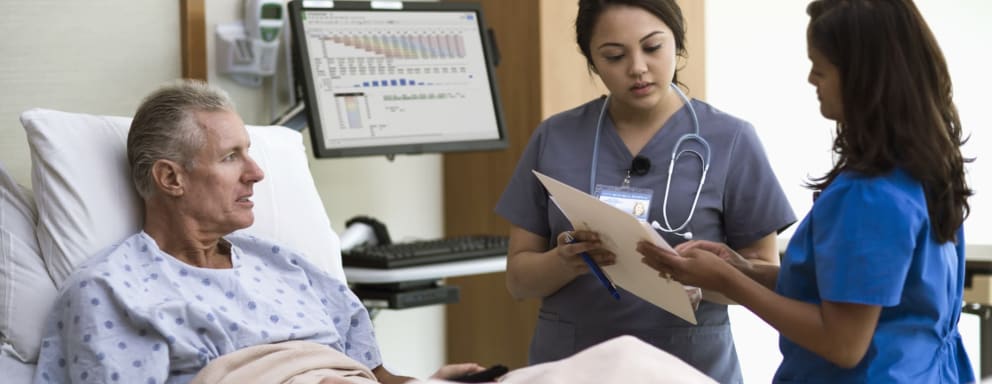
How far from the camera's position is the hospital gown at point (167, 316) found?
5.50ft

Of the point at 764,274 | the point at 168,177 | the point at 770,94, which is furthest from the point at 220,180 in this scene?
the point at 770,94

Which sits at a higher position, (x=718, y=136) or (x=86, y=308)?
(x=718, y=136)

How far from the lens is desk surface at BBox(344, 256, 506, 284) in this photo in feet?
8.38

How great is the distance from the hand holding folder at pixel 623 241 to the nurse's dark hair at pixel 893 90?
327mm

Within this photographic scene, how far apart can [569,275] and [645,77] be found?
348 millimetres

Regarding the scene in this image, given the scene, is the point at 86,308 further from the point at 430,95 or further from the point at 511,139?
the point at 511,139

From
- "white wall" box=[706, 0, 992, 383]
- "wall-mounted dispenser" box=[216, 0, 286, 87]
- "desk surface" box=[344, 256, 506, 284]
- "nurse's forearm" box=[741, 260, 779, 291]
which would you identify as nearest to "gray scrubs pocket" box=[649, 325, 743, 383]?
"nurse's forearm" box=[741, 260, 779, 291]

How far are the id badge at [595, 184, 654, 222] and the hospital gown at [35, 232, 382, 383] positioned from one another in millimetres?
504

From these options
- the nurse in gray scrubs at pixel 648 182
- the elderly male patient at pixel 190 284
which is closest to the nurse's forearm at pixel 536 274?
the nurse in gray scrubs at pixel 648 182

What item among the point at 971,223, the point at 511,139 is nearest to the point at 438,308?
the point at 511,139

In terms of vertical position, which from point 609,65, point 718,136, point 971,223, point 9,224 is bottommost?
point 971,223

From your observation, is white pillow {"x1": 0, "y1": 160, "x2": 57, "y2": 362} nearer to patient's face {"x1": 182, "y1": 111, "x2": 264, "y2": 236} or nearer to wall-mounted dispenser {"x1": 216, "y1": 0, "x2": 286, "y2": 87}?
patient's face {"x1": 182, "y1": 111, "x2": 264, "y2": 236}

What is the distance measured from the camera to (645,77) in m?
1.84

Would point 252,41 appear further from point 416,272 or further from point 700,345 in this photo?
point 700,345
